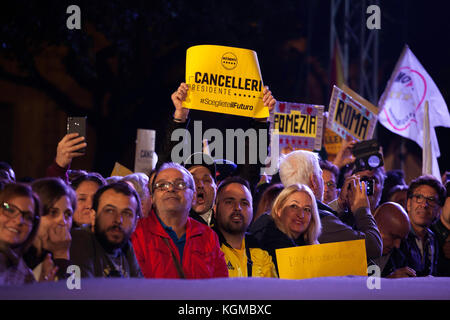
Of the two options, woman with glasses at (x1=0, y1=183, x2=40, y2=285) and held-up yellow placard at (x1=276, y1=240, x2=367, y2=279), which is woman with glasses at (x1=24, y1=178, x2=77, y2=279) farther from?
held-up yellow placard at (x1=276, y1=240, x2=367, y2=279)

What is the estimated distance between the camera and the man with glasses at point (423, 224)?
13.2 feet

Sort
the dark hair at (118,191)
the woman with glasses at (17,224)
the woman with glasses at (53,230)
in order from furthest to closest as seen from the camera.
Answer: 1. the dark hair at (118,191)
2. the woman with glasses at (53,230)
3. the woman with glasses at (17,224)

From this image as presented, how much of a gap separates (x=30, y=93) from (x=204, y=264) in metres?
10.7

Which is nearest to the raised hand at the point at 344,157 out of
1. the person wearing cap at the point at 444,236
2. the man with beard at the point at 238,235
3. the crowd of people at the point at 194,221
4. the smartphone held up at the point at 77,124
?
the crowd of people at the point at 194,221

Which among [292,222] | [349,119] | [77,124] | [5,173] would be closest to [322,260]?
[292,222]

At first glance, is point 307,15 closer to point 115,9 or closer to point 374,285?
point 115,9

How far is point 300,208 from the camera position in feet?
11.2

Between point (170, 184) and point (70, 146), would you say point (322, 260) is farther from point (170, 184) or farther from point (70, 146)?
point (70, 146)

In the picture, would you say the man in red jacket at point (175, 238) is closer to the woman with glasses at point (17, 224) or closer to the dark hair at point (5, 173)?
the woman with glasses at point (17, 224)

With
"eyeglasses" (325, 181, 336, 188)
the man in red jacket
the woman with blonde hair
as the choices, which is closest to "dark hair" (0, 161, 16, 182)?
the man in red jacket

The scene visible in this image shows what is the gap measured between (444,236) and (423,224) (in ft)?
0.89

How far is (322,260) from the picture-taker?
9.62ft

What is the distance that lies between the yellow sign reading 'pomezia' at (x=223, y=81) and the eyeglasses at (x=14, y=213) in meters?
2.00
